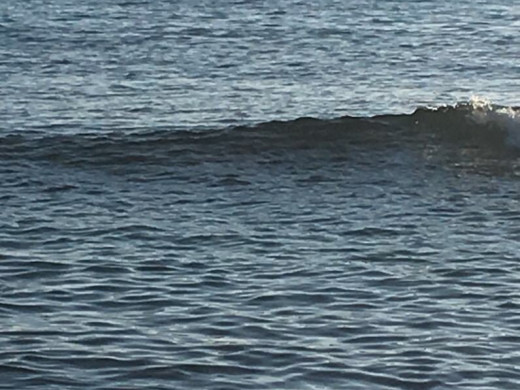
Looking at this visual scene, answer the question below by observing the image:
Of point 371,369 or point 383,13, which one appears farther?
point 383,13

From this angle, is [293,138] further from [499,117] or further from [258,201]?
[258,201]

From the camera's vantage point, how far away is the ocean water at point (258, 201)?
36.9ft

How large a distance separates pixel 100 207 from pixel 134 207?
36 cm

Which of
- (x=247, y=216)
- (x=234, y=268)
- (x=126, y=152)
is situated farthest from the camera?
(x=126, y=152)

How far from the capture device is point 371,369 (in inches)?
428

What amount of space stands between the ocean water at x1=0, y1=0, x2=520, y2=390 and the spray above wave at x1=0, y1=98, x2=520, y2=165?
41 millimetres

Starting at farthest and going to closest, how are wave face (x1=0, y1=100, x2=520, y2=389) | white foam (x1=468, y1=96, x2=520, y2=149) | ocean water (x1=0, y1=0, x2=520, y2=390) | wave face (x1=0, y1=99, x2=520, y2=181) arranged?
white foam (x1=468, y1=96, x2=520, y2=149) < wave face (x1=0, y1=99, x2=520, y2=181) < ocean water (x1=0, y1=0, x2=520, y2=390) < wave face (x1=0, y1=100, x2=520, y2=389)

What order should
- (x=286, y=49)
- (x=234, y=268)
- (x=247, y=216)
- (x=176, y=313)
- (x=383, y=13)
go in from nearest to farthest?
(x=176, y=313)
(x=234, y=268)
(x=247, y=216)
(x=286, y=49)
(x=383, y=13)

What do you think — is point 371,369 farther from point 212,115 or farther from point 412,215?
point 212,115

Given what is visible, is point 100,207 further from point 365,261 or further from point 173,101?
point 173,101

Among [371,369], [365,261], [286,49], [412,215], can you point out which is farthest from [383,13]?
[371,369]

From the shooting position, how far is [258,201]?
1694cm

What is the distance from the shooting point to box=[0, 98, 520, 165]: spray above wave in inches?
778

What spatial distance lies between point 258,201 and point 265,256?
2916 millimetres
